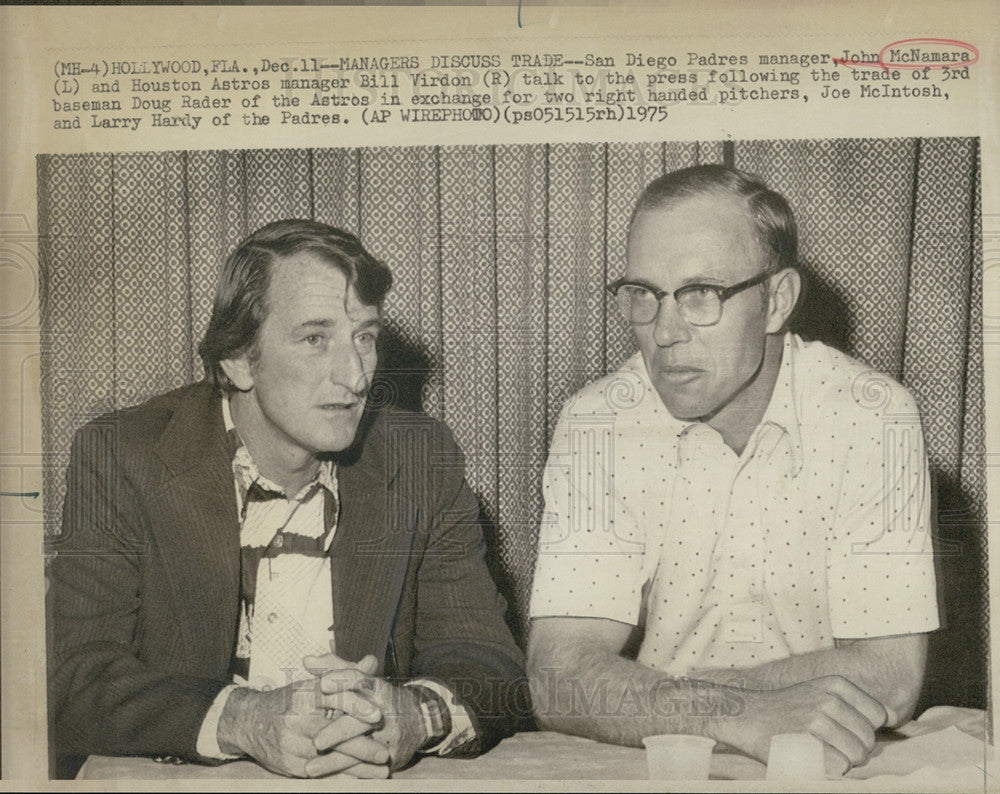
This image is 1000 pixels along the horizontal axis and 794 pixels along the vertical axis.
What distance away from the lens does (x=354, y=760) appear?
1.83 m

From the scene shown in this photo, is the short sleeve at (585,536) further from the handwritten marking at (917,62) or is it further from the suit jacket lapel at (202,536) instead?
the handwritten marking at (917,62)

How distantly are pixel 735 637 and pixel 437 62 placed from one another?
1199 millimetres

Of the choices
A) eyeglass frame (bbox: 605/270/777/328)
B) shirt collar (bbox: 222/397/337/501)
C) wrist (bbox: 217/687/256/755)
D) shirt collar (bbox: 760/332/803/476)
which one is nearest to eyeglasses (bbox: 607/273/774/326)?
eyeglass frame (bbox: 605/270/777/328)

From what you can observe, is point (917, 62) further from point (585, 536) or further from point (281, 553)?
point (281, 553)

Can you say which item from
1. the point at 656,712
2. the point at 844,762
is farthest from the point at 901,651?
the point at 656,712

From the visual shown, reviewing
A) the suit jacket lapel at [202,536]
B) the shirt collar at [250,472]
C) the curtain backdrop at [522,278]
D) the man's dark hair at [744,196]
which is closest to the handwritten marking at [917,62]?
the curtain backdrop at [522,278]

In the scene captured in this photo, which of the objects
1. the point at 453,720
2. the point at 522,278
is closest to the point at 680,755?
the point at 453,720

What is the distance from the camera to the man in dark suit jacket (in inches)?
72.1

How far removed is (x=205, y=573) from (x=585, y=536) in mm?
695

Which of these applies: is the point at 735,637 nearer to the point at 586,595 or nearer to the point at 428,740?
the point at 586,595

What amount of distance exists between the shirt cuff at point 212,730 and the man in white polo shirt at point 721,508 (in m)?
0.55

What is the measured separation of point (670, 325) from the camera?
187 cm

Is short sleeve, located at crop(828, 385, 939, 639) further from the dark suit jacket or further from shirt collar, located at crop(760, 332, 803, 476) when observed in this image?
the dark suit jacket

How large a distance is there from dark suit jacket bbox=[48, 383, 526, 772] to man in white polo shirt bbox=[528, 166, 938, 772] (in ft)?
0.49
